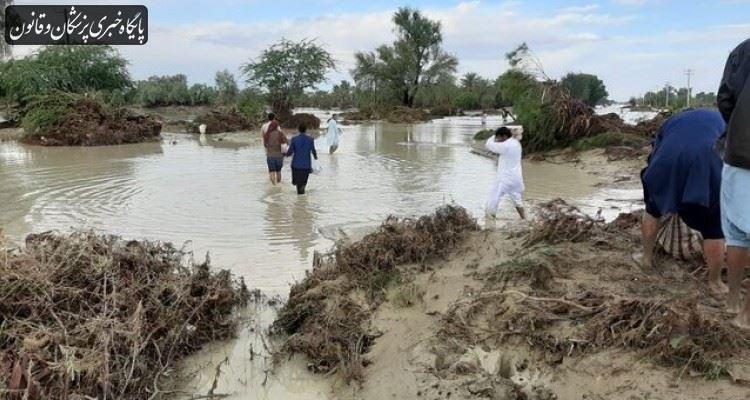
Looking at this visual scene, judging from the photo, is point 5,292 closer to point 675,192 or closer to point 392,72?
point 675,192

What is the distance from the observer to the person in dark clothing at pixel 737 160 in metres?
3.47

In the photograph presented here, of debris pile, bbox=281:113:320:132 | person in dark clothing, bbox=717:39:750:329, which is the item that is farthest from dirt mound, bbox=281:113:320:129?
person in dark clothing, bbox=717:39:750:329

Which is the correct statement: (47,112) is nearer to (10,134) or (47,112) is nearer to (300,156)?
(10,134)

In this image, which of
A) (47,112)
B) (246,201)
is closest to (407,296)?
(246,201)

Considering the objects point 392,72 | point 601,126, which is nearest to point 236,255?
point 601,126

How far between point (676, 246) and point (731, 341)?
1.78 meters

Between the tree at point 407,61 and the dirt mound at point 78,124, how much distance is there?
37.8 meters

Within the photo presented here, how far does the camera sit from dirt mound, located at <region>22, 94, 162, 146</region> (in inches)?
964

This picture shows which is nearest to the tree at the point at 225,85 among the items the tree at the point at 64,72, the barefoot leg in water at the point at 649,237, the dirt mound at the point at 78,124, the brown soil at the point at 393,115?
the brown soil at the point at 393,115

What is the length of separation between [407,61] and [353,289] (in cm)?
5949

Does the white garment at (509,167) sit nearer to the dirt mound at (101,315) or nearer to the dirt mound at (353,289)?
the dirt mound at (353,289)

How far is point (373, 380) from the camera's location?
13.3 feet

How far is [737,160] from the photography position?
3.49 metres

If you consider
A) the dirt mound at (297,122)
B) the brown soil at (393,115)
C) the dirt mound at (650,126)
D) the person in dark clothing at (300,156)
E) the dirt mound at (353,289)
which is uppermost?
the brown soil at (393,115)
